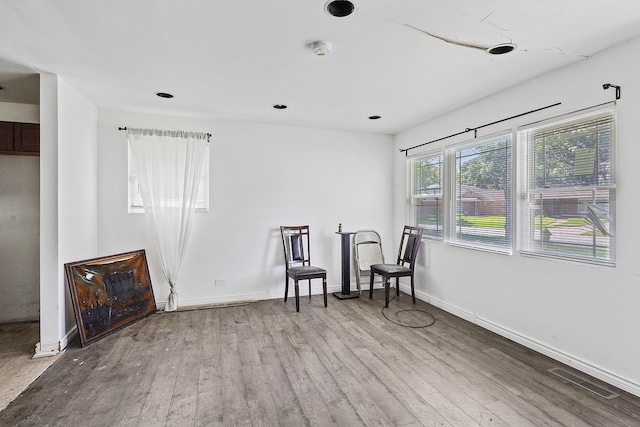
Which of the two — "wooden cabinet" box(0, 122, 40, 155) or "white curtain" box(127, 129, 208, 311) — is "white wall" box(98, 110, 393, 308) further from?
"wooden cabinet" box(0, 122, 40, 155)

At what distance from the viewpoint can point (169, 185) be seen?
12.8ft

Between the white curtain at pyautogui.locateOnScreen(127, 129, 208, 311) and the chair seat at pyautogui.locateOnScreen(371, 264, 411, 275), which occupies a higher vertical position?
the white curtain at pyautogui.locateOnScreen(127, 129, 208, 311)

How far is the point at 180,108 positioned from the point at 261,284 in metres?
2.46

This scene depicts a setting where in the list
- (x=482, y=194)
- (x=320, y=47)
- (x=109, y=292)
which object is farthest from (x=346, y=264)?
(x=320, y=47)

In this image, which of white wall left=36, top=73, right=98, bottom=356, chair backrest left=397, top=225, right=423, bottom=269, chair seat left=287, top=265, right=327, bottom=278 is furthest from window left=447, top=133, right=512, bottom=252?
white wall left=36, top=73, right=98, bottom=356

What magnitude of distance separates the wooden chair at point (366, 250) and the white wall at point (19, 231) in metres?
3.94

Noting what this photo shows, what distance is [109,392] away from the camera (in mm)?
2189

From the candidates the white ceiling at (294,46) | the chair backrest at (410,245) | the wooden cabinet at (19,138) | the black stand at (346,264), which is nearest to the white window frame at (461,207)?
the chair backrest at (410,245)

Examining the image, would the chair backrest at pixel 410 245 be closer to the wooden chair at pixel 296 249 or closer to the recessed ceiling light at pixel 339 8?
the wooden chair at pixel 296 249

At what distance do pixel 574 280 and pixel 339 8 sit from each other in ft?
8.86

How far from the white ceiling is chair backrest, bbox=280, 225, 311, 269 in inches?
66.2

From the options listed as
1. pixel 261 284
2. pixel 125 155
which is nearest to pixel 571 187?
pixel 261 284

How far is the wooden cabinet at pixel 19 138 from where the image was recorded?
3.16 m

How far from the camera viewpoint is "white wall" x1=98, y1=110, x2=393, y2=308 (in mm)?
3836
